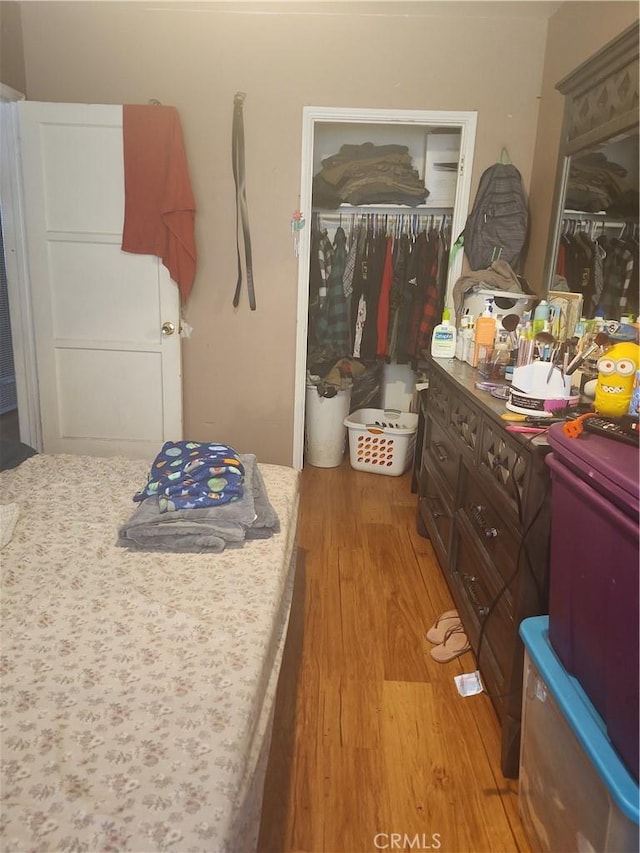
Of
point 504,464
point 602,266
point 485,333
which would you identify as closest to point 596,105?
point 602,266

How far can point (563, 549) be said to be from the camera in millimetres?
1197

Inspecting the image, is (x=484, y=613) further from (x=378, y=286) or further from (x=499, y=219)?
(x=378, y=286)

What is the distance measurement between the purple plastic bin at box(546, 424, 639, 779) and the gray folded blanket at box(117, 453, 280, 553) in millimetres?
795

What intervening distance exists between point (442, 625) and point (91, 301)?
8.07 feet

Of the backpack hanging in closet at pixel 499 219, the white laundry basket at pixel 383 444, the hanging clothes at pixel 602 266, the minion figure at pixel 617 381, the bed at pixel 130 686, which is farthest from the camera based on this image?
the white laundry basket at pixel 383 444

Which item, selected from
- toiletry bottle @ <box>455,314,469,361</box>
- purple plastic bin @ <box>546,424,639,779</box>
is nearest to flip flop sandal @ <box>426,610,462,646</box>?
purple plastic bin @ <box>546,424,639,779</box>

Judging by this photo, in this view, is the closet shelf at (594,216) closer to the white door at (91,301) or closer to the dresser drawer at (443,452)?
the dresser drawer at (443,452)

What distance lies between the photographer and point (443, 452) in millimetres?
2422

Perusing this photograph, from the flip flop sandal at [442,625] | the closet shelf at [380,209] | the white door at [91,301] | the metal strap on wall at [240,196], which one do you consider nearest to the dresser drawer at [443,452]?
the flip flop sandal at [442,625]

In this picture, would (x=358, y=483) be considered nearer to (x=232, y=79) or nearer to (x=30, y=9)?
(x=232, y=79)

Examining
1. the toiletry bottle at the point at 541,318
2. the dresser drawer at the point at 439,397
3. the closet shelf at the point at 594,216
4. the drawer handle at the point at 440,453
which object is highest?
the closet shelf at the point at 594,216

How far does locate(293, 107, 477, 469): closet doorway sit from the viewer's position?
313 centimetres

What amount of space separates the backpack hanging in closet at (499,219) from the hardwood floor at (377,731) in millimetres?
1706

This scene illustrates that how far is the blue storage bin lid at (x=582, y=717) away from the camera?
0.91m
